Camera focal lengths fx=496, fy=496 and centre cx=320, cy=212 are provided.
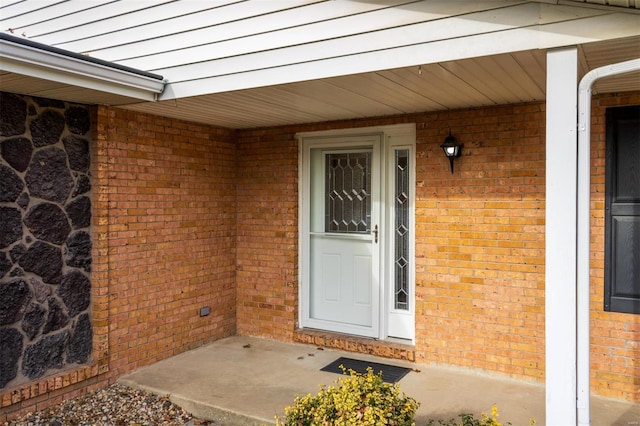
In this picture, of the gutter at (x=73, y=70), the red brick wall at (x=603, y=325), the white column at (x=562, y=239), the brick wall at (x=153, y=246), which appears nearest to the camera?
the white column at (x=562, y=239)

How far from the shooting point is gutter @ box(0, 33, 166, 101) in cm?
345

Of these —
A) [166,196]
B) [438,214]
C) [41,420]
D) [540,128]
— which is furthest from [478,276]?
[41,420]

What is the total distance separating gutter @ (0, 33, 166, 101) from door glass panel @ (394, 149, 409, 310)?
2.62 metres

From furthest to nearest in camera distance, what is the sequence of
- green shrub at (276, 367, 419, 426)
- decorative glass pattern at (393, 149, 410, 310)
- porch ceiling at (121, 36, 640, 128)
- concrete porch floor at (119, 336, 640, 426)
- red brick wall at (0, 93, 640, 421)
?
decorative glass pattern at (393, 149, 410, 310) → red brick wall at (0, 93, 640, 421) → concrete porch floor at (119, 336, 640, 426) → porch ceiling at (121, 36, 640, 128) → green shrub at (276, 367, 419, 426)

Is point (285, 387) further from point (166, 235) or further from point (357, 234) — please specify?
point (166, 235)

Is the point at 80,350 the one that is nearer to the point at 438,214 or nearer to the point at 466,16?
the point at 438,214

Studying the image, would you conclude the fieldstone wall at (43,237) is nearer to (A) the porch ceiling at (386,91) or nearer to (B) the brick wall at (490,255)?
(A) the porch ceiling at (386,91)

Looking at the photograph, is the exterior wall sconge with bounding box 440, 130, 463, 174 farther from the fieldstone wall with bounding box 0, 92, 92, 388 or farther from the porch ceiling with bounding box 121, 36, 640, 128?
the fieldstone wall with bounding box 0, 92, 92, 388

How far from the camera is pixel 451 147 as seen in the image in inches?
192

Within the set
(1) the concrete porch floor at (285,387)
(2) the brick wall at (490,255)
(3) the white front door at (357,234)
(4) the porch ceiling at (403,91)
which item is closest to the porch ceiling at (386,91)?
(4) the porch ceiling at (403,91)

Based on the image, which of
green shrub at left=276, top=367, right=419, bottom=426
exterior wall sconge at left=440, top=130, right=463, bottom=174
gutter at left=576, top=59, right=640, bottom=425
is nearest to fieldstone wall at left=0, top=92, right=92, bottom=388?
green shrub at left=276, top=367, right=419, bottom=426

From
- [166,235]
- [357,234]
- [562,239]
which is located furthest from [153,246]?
[562,239]

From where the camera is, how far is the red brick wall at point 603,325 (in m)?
4.21

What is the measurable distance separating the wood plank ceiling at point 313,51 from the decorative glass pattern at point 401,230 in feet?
2.23
